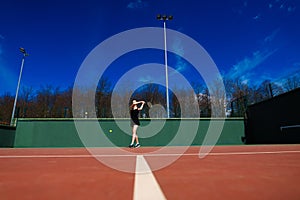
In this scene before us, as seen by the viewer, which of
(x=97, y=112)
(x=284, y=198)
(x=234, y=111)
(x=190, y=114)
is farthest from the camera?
(x=190, y=114)

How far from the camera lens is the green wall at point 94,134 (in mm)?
9531

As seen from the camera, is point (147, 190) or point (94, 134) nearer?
point (147, 190)

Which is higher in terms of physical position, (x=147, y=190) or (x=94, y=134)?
(x=94, y=134)

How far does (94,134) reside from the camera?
9680mm

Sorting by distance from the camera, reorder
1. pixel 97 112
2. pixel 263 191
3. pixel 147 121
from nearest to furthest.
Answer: pixel 263 191 < pixel 147 121 < pixel 97 112

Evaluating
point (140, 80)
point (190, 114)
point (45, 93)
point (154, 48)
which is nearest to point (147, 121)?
point (190, 114)

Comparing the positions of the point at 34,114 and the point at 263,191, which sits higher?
the point at 34,114

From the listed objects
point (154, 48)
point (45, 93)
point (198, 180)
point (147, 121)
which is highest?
point (154, 48)

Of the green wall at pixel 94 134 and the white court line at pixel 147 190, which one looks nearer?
the white court line at pixel 147 190

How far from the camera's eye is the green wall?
953cm

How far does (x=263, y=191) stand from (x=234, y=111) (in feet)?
38.6

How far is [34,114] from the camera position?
49.1 ft

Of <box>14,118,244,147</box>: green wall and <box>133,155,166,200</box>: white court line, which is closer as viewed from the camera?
<box>133,155,166,200</box>: white court line

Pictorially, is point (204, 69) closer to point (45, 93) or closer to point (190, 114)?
point (190, 114)
